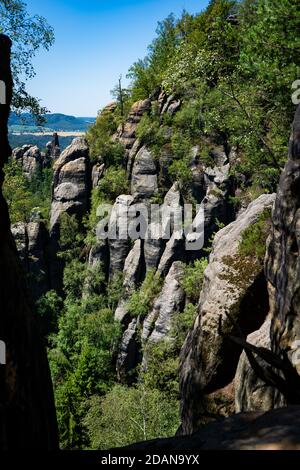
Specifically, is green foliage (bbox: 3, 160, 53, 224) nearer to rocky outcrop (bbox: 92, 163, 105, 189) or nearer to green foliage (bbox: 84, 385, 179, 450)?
rocky outcrop (bbox: 92, 163, 105, 189)

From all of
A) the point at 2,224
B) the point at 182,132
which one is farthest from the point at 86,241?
the point at 2,224

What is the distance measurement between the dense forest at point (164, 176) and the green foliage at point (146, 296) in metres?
0.17

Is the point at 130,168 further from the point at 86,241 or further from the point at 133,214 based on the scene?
the point at 86,241

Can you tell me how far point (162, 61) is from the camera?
67.3 meters

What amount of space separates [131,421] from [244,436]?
30.2 metres

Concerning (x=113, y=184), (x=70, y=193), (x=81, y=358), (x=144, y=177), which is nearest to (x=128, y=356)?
(x=81, y=358)

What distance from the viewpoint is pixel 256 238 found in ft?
50.2

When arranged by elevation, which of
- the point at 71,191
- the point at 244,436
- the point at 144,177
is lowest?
the point at 244,436

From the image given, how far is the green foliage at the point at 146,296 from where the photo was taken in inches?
1940

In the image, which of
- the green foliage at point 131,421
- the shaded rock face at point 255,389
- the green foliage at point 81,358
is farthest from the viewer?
the green foliage at point 81,358

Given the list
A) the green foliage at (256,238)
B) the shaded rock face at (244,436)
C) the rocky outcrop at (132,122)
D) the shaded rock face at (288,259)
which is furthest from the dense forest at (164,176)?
the shaded rock face at (244,436)

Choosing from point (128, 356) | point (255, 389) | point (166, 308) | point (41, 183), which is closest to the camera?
point (255, 389)

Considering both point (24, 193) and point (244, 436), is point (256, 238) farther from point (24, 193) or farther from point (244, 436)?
point (24, 193)

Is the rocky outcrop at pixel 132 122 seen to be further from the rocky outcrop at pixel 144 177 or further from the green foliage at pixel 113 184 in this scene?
the rocky outcrop at pixel 144 177
